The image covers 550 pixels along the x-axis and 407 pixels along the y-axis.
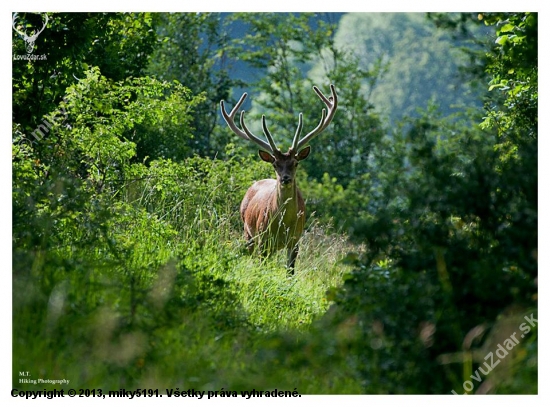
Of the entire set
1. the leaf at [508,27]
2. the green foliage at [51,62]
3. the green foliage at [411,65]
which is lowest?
the green foliage at [411,65]

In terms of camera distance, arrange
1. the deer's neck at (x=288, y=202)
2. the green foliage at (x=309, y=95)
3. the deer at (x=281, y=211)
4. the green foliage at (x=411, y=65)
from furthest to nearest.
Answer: the green foliage at (x=411, y=65)
the green foliage at (x=309, y=95)
the deer's neck at (x=288, y=202)
the deer at (x=281, y=211)

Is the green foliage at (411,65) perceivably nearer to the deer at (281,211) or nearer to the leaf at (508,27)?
the deer at (281,211)

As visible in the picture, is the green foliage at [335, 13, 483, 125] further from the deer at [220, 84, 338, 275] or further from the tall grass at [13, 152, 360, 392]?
the tall grass at [13, 152, 360, 392]

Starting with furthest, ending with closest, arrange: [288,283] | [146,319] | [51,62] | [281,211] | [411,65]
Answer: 1. [411,65]
2. [281,211]
3. [288,283]
4. [51,62]
5. [146,319]

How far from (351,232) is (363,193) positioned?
1575 cm

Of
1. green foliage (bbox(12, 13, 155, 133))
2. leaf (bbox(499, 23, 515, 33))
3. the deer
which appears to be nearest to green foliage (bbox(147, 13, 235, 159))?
the deer

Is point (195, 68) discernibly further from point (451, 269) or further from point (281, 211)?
point (451, 269)

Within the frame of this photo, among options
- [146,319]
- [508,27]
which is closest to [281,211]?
[508,27]

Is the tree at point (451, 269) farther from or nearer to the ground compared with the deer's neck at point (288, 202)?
farther from the ground

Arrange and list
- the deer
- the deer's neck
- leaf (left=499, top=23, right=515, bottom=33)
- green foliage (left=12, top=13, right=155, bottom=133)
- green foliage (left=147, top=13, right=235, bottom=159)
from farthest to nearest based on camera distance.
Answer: green foliage (left=147, top=13, right=235, bottom=159) < the deer's neck < the deer < green foliage (left=12, top=13, right=155, bottom=133) < leaf (left=499, top=23, right=515, bottom=33)

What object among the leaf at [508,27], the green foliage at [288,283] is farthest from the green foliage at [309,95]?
the leaf at [508,27]

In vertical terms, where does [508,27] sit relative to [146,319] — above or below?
above

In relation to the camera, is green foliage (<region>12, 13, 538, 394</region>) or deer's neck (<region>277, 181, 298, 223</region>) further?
deer's neck (<region>277, 181, 298, 223</region>)

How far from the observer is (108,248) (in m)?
6.57
